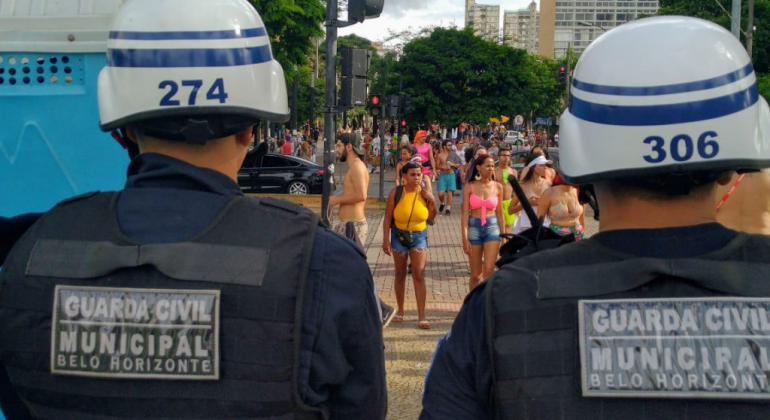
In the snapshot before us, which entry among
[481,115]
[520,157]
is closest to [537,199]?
[520,157]

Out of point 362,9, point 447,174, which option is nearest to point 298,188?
point 447,174

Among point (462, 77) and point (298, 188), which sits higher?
point (462, 77)

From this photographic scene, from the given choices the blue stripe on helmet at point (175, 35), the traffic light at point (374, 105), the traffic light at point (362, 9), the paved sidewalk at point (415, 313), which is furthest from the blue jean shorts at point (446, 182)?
the blue stripe on helmet at point (175, 35)

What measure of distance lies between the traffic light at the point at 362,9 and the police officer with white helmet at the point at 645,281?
39.2ft

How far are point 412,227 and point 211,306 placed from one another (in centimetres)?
701

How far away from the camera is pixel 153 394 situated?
5.75 ft

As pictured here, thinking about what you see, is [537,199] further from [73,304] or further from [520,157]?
[520,157]

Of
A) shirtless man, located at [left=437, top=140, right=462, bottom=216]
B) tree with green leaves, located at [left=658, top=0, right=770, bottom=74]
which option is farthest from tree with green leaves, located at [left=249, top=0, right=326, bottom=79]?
tree with green leaves, located at [left=658, top=0, right=770, bottom=74]

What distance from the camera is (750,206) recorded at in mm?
4645

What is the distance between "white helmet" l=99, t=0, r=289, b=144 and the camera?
191 cm

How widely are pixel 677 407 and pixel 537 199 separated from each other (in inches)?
317

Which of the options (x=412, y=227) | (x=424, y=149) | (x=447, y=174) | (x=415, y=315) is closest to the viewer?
(x=412, y=227)

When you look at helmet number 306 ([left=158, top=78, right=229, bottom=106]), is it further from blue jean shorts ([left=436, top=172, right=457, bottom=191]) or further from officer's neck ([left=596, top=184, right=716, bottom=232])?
blue jean shorts ([left=436, top=172, right=457, bottom=191])

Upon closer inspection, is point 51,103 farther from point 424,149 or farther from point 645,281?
point 424,149
